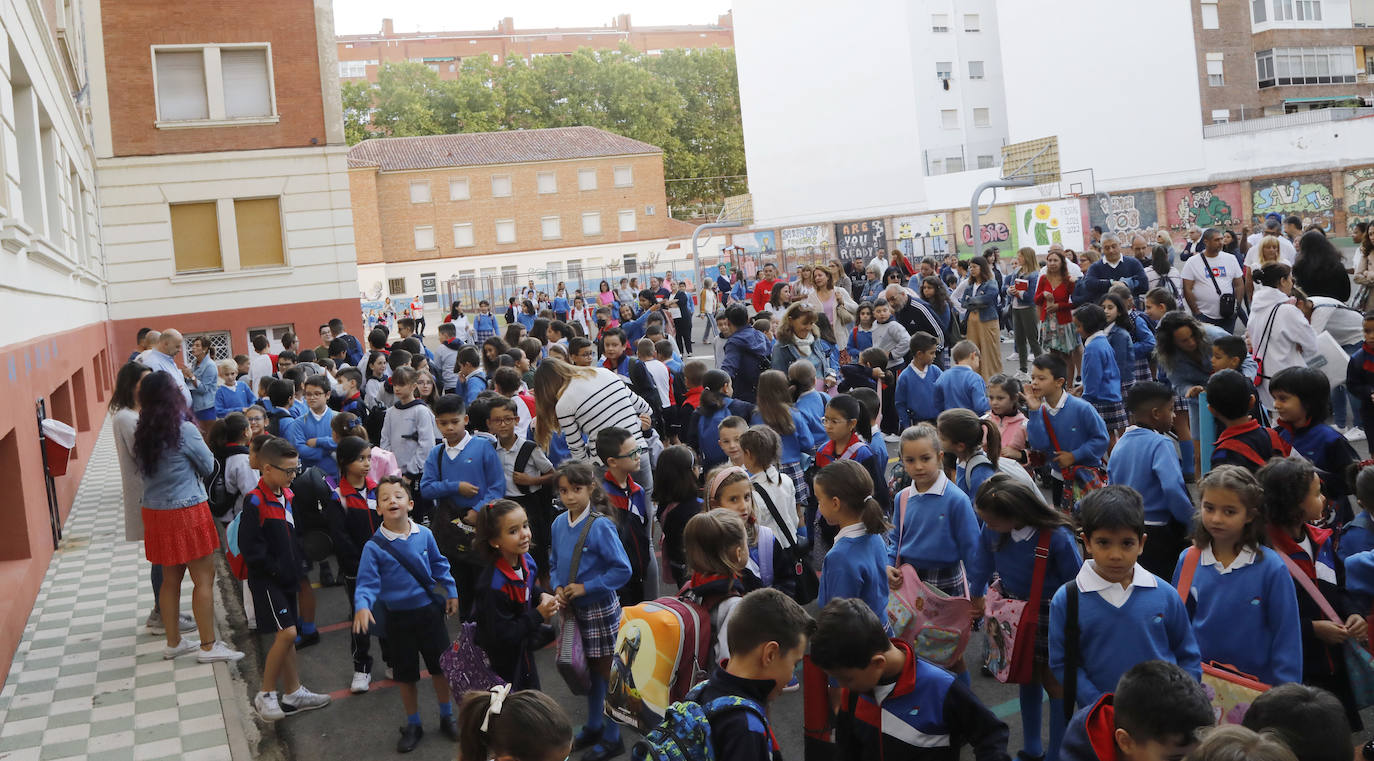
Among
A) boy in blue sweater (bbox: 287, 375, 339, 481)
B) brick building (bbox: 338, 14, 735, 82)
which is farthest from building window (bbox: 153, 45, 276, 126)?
brick building (bbox: 338, 14, 735, 82)

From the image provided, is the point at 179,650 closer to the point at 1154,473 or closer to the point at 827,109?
the point at 1154,473

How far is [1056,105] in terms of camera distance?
49469 millimetres

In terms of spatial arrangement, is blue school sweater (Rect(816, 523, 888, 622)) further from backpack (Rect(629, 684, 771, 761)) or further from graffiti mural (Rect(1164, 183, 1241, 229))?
graffiti mural (Rect(1164, 183, 1241, 229))

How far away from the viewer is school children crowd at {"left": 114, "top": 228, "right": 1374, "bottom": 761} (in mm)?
3344

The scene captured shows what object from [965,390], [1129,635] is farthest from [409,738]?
[965,390]

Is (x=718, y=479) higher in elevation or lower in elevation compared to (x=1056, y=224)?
lower

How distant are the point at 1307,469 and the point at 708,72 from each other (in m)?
76.7

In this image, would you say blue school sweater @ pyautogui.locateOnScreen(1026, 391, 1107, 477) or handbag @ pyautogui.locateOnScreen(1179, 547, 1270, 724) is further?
blue school sweater @ pyautogui.locateOnScreen(1026, 391, 1107, 477)

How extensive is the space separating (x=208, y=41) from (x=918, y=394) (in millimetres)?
19184

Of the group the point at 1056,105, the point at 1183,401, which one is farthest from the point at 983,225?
the point at 1183,401

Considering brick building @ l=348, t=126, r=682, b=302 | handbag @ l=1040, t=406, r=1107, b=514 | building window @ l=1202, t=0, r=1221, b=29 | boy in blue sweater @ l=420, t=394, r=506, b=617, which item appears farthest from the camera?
brick building @ l=348, t=126, r=682, b=302

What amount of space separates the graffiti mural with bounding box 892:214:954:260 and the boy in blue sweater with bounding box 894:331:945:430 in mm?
35447

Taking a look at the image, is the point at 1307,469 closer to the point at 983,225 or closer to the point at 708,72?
the point at 983,225

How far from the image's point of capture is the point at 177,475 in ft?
23.5
